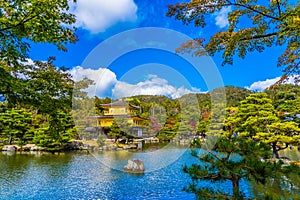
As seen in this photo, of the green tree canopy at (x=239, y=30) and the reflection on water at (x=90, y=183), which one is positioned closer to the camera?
the green tree canopy at (x=239, y=30)

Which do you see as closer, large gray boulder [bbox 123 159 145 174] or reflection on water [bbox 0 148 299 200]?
reflection on water [bbox 0 148 299 200]

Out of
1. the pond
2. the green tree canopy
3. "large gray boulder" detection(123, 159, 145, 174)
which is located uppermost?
the green tree canopy

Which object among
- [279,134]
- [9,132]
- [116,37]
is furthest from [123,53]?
[9,132]

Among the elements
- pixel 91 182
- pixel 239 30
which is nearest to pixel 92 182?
pixel 91 182

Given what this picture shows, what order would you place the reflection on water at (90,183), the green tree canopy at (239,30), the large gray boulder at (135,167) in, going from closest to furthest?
the green tree canopy at (239,30), the reflection on water at (90,183), the large gray boulder at (135,167)

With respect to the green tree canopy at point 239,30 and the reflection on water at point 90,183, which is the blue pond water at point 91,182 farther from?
the green tree canopy at point 239,30

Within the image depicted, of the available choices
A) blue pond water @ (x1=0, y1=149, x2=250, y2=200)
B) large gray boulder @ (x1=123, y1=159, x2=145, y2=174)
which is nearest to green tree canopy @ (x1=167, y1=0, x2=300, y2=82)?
blue pond water @ (x1=0, y1=149, x2=250, y2=200)

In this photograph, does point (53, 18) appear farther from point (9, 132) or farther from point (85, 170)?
point (9, 132)

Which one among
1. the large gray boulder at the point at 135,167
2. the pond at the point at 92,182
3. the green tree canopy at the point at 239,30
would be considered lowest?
the pond at the point at 92,182

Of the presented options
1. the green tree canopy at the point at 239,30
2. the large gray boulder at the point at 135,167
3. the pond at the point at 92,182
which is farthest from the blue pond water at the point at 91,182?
the green tree canopy at the point at 239,30

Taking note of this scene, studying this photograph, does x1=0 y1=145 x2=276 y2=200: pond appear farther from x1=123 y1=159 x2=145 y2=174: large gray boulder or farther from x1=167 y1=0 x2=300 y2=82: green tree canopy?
x1=167 y1=0 x2=300 y2=82: green tree canopy

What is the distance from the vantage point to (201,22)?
372 cm

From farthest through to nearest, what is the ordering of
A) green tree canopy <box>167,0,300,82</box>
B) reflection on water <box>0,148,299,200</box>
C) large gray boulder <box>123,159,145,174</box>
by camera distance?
large gray boulder <box>123,159,145,174</box> → reflection on water <box>0,148,299,200</box> → green tree canopy <box>167,0,300,82</box>

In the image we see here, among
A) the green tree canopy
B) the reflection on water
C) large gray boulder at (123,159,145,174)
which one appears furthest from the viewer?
large gray boulder at (123,159,145,174)
